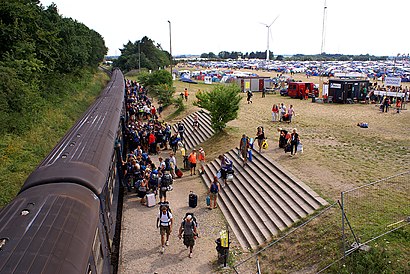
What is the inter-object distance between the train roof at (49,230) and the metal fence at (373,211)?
635 centimetres

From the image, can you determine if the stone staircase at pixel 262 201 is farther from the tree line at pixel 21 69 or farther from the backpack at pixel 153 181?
the tree line at pixel 21 69

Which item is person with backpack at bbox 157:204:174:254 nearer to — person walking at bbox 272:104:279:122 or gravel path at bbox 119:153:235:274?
Result: gravel path at bbox 119:153:235:274

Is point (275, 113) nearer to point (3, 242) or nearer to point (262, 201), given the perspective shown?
point (262, 201)

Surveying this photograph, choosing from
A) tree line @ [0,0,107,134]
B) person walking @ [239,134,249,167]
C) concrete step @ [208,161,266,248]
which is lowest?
concrete step @ [208,161,266,248]

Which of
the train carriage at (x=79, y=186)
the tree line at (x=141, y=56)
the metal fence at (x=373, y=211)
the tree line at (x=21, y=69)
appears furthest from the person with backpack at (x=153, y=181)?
the tree line at (x=141, y=56)

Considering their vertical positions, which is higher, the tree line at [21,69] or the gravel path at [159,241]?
the tree line at [21,69]

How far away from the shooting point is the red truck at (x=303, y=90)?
36344mm

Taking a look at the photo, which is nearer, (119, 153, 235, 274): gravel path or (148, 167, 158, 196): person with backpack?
(119, 153, 235, 274): gravel path

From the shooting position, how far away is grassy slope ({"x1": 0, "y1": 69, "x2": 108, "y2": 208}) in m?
12.1

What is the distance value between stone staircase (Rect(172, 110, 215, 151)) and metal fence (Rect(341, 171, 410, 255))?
13746 mm

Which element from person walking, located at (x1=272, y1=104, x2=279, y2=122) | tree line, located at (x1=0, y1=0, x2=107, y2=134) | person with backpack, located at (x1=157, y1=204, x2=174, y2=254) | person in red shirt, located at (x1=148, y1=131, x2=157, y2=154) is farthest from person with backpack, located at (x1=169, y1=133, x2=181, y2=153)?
person with backpack, located at (x1=157, y1=204, x2=174, y2=254)

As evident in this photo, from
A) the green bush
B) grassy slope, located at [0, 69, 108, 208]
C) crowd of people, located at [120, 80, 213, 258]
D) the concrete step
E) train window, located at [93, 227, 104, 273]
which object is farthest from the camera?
the green bush

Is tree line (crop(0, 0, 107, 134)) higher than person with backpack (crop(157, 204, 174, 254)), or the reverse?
tree line (crop(0, 0, 107, 134))

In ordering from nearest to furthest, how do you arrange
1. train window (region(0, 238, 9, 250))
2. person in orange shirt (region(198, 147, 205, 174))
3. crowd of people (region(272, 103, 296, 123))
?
train window (region(0, 238, 9, 250)) → person in orange shirt (region(198, 147, 205, 174)) → crowd of people (region(272, 103, 296, 123))
